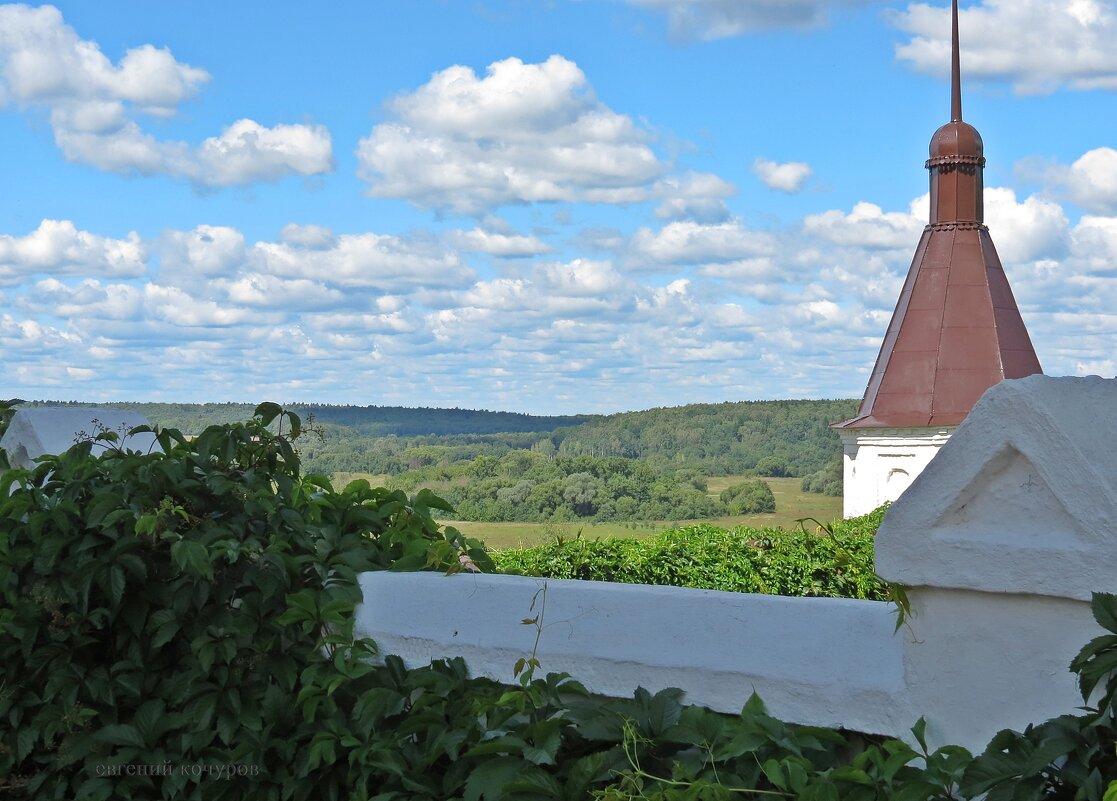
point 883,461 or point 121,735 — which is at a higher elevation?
point 883,461

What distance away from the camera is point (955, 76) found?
13711 mm

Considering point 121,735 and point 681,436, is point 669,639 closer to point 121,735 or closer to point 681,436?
point 121,735

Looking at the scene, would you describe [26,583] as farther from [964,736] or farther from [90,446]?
[964,736]

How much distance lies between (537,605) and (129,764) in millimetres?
1504

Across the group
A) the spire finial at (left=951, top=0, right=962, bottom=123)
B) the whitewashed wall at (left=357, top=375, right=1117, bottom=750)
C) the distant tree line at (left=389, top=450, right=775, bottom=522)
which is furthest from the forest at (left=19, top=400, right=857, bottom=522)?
the spire finial at (left=951, top=0, right=962, bottom=123)

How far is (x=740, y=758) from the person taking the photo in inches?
108

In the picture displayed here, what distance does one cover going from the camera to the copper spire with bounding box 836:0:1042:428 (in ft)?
41.9

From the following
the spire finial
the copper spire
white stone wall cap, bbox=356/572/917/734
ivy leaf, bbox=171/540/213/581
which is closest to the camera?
white stone wall cap, bbox=356/572/917/734

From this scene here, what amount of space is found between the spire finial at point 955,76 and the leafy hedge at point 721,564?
324 inches

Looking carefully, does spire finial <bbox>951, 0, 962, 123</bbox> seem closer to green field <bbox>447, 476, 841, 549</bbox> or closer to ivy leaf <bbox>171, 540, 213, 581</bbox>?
green field <bbox>447, 476, 841, 549</bbox>

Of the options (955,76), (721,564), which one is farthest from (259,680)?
(955,76)

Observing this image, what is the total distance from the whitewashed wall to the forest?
154 cm

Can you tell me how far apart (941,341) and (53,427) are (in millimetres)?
10802

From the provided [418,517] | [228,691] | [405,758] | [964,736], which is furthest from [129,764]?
[964,736]
